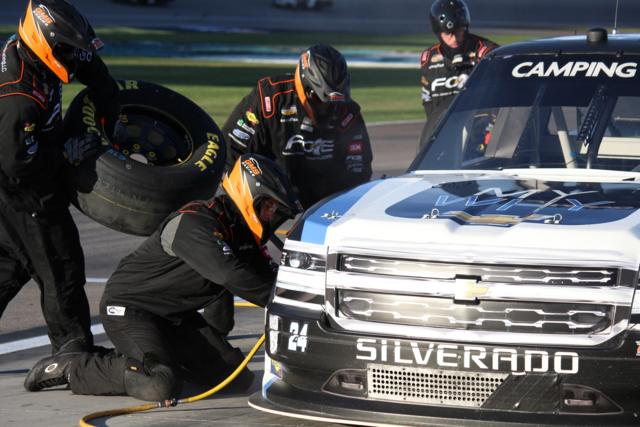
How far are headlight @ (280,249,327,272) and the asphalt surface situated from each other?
1777 inches

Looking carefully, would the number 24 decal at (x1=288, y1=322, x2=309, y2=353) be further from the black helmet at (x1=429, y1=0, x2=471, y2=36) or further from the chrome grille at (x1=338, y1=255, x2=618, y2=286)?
the black helmet at (x1=429, y1=0, x2=471, y2=36)

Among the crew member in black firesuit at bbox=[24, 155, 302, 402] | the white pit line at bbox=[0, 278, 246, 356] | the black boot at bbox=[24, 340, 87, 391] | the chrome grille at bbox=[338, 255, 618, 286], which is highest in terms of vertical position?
the chrome grille at bbox=[338, 255, 618, 286]

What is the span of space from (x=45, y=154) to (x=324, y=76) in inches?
80.4

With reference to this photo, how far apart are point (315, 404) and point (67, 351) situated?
2168 mm

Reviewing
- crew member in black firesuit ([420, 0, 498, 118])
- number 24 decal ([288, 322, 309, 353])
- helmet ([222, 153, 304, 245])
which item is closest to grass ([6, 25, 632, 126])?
crew member in black firesuit ([420, 0, 498, 118])

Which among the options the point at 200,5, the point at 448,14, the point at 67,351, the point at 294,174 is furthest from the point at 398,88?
the point at 200,5

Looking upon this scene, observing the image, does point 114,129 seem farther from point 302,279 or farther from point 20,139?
point 302,279

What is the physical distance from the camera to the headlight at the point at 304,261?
3928 mm

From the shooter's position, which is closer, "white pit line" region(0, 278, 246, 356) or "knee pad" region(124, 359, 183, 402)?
"knee pad" region(124, 359, 183, 402)

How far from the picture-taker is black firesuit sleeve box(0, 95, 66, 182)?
5258 millimetres

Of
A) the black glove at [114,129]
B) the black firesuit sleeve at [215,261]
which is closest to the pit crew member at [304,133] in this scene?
the black glove at [114,129]

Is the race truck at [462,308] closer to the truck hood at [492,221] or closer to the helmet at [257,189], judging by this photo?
the truck hood at [492,221]

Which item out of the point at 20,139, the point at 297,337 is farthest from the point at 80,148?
the point at 297,337

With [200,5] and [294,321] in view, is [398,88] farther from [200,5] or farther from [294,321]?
[200,5]
